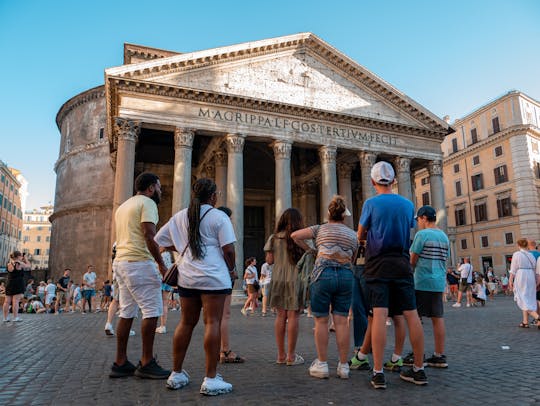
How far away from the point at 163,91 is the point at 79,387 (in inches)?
638

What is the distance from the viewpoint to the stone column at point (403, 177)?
22516 millimetres

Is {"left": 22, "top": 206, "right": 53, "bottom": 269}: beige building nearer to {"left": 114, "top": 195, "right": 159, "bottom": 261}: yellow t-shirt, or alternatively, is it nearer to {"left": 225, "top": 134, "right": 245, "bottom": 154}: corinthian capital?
{"left": 225, "top": 134, "right": 245, "bottom": 154}: corinthian capital

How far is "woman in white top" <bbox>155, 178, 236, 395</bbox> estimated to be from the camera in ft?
11.4

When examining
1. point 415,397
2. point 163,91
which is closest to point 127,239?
point 415,397

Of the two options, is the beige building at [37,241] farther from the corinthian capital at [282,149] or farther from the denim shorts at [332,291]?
the denim shorts at [332,291]

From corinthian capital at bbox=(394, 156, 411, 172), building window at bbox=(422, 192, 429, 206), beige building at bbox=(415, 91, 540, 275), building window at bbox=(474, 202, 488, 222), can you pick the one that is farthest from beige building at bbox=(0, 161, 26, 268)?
building window at bbox=(474, 202, 488, 222)

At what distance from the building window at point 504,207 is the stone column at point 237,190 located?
25.1 metres

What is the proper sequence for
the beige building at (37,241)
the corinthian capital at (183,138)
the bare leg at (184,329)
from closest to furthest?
1. the bare leg at (184,329)
2. the corinthian capital at (183,138)
3. the beige building at (37,241)

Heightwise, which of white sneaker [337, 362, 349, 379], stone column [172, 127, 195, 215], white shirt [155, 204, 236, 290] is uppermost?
stone column [172, 127, 195, 215]

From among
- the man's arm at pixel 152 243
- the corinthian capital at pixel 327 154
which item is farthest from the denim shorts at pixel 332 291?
the corinthian capital at pixel 327 154

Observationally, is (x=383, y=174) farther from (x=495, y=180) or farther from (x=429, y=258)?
(x=495, y=180)

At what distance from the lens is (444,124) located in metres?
24.1

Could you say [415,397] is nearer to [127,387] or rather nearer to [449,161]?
[127,387]

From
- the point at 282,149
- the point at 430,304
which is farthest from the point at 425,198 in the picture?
the point at 430,304
